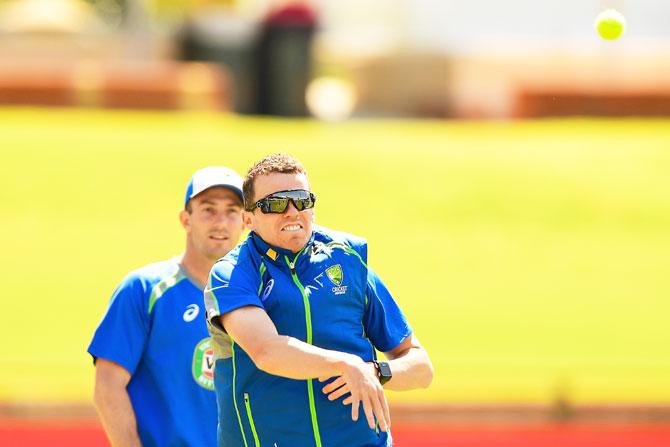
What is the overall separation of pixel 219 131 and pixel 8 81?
4.44 meters

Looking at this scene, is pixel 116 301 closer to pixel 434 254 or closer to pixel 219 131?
pixel 434 254

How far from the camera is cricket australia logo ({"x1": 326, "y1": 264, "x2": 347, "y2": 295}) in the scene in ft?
12.6

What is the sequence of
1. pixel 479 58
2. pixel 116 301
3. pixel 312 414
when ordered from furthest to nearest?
pixel 479 58, pixel 116 301, pixel 312 414

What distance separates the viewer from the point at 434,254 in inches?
711

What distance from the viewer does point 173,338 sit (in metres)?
4.70

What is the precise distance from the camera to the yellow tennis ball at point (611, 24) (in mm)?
4559

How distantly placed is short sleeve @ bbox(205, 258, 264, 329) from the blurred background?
87.1 inches

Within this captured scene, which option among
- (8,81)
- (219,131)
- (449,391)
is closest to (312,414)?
(449,391)

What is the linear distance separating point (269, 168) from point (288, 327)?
0.47 meters

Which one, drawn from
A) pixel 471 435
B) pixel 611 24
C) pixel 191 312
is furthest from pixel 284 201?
pixel 471 435

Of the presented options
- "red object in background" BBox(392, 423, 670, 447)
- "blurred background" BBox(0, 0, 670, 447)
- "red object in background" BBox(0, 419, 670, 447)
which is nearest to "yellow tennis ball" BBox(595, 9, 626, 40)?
"blurred background" BBox(0, 0, 670, 447)

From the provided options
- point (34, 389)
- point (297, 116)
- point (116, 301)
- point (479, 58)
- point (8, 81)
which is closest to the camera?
point (116, 301)

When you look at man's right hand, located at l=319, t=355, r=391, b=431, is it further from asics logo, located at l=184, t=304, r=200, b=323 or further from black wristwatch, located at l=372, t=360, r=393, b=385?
asics logo, located at l=184, t=304, r=200, b=323

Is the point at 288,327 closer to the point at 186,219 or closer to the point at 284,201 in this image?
the point at 284,201
